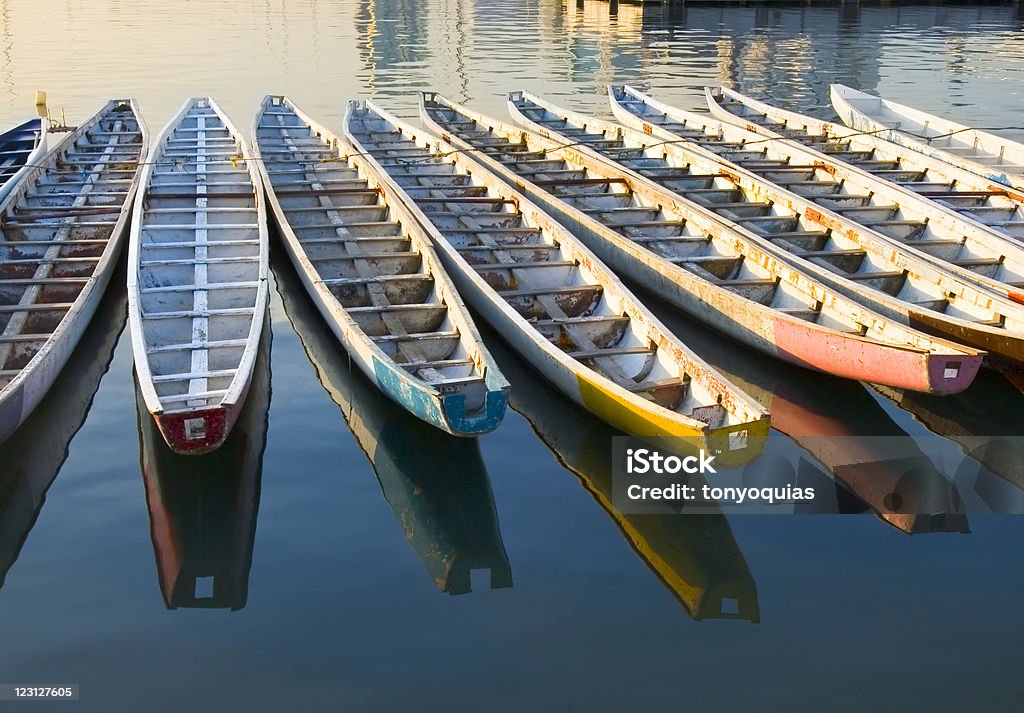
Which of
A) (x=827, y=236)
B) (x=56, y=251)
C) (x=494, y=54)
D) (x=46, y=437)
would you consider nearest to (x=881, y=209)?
(x=827, y=236)

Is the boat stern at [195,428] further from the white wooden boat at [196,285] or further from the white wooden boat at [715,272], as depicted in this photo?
the white wooden boat at [715,272]

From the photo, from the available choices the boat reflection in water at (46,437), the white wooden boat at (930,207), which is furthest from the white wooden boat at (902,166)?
the boat reflection in water at (46,437)

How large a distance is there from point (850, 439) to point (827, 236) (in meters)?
4.71

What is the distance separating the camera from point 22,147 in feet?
64.4

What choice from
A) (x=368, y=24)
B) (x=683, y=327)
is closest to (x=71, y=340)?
(x=683, y=327)

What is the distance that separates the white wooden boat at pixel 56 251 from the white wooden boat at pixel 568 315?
14.8ft

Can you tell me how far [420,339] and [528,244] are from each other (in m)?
4.02

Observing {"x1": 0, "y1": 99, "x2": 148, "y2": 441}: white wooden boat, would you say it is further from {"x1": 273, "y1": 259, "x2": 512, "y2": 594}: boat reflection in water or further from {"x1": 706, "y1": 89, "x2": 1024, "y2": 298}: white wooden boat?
{"x1": 706, "y1": 89, "x2": 1024, "y2": 298}: white wooden boat

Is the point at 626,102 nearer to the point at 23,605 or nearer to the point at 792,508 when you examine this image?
the point at 792,508

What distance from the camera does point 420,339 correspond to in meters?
10.0

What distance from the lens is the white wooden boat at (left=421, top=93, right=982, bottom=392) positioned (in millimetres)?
9281

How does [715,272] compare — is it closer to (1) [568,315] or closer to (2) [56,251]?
(1) [568,315]

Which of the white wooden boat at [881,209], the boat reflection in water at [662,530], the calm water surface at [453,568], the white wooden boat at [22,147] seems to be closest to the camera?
the calm water surface at [453,568]

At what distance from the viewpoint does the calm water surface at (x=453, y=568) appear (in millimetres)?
6512
